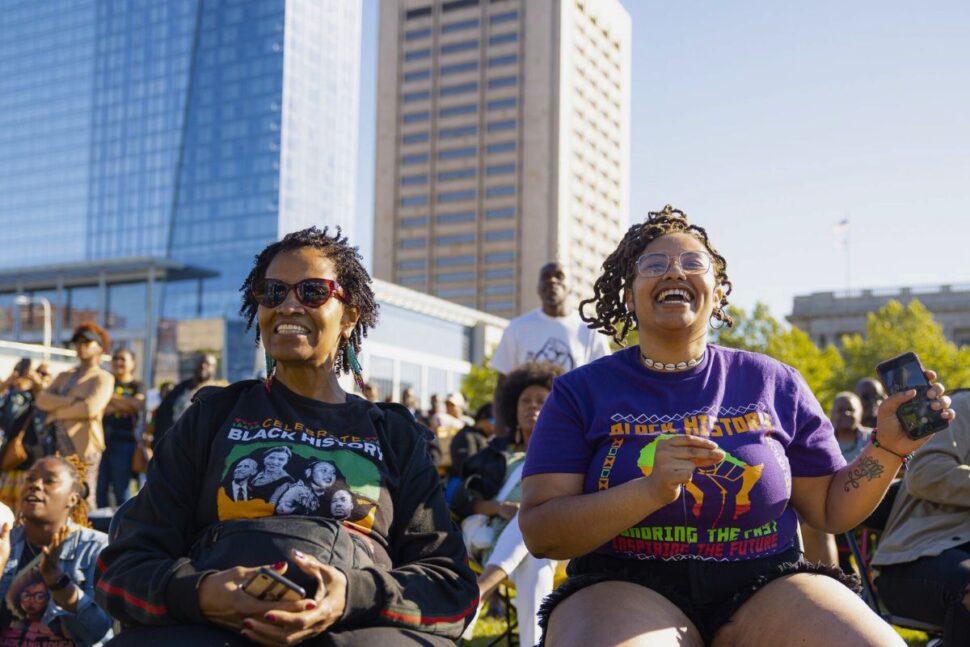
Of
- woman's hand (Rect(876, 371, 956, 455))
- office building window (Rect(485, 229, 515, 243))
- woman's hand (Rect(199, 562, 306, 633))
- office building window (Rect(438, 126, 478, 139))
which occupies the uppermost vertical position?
office building window (Rect(438, 126, 478, 139))

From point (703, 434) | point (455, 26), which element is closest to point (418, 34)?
point (455, 26)

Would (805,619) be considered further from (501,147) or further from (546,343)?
(501,147)

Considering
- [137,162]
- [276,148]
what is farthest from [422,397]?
[137,162]

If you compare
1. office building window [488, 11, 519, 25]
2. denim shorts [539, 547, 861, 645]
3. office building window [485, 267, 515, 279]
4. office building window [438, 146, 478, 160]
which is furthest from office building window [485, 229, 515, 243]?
denim shorts [539, 547, 861, 645]

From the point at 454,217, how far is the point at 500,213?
660 centimetres

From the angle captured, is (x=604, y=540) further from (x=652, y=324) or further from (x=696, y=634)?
(x=652, y=324)

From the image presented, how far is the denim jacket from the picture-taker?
4223mm

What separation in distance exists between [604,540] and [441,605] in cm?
47

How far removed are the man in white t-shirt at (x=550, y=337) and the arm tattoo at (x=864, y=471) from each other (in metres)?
4.03

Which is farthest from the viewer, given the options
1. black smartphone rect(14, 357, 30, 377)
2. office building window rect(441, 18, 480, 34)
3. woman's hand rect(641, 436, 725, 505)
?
office building window rect(441, 18, 480, 34)

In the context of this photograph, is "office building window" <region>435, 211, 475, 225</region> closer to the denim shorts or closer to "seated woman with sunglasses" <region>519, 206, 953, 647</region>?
"seated woman with sunglasses" <region>519, 206, 953, 647</region>

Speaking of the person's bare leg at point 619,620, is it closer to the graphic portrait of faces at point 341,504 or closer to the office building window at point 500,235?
the graphic portrait of faces at point 341,504

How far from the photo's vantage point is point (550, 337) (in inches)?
283

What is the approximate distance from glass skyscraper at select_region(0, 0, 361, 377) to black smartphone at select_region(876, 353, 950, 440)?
115421 mm
